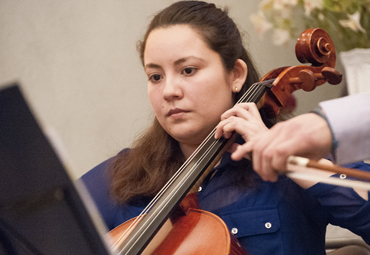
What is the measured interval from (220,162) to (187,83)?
187 millimetres

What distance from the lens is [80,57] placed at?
1253 millimetres

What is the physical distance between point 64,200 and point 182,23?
0.54 metres

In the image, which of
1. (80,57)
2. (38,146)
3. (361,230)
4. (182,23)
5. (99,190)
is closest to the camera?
(38,146)

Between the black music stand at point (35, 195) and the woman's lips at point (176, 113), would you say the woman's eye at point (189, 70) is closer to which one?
the woman's lips at point (176, 113)

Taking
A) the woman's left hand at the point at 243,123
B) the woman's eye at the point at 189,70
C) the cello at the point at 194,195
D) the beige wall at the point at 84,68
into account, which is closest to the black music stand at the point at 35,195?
the cello at the point at 194,195

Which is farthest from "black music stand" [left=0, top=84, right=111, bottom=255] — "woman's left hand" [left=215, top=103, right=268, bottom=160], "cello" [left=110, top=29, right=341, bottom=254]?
"woman's left hand" [left=215, top=103, right=268, bottom=160]

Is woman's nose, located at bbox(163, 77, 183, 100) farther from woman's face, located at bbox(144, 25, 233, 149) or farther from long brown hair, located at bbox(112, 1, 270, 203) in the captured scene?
long brown hair, located at bbox(112, 1, 270, 203)

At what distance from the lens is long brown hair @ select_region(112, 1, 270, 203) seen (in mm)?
765

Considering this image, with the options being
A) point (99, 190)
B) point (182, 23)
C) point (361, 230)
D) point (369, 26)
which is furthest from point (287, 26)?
point (99, 190)

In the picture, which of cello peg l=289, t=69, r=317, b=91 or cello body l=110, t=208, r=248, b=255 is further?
cello peg l=289, t=69, r=317, b=91

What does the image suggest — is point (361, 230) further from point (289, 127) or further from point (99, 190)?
point (99, 190)

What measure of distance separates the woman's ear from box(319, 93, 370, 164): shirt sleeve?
1.21 feet

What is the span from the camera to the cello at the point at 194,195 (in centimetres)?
57

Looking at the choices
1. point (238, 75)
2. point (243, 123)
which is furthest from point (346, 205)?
point (238, 75)
